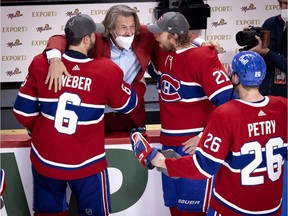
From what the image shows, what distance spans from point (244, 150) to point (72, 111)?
3.24 feet

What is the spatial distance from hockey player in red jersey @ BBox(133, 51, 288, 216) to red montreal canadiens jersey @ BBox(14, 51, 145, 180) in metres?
0.61

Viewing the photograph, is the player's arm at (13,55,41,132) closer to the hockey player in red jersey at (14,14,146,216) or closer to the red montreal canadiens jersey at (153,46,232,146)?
the hockey player in red jersey at (14,14,146,216)

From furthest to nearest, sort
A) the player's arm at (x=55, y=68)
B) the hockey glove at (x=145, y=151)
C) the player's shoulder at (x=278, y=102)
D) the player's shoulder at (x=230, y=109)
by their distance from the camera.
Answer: the player's arm at (x=55, y=68)
the hockey glove at (x=145, y=151)
the player's shoulder at (x=278, y=102)
the player's shoulder at (x=230, y=109)

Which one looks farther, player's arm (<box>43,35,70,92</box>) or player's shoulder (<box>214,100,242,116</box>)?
player's arm (<box>43,35,70,92</box>)

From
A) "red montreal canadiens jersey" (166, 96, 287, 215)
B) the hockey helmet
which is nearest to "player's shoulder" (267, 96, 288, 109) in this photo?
"red montreal canadiens jersey" (166, 96, 287, 215)

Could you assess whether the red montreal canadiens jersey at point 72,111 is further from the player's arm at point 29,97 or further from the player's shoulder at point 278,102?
the player's shoulder at point 278,102

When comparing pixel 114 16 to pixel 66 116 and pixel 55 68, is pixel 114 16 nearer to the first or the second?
pixel 55 68

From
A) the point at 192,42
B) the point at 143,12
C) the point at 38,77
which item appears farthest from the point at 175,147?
the point at 143,12

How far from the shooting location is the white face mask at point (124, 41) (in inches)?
139

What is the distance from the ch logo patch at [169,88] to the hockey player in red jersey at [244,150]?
0.65m

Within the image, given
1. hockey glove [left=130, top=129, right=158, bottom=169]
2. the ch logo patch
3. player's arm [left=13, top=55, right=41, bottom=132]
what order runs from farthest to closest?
the ch logo patch < player's arm [left=13, top=55, right=41, bottom=132] < hockey glove [left=130, top=129, right=158, bottom=169]

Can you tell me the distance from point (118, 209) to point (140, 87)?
851mm

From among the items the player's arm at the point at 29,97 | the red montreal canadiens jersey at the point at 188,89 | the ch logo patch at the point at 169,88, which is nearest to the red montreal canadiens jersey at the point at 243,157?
the red montreal canadiens jersey at the point at 188,89

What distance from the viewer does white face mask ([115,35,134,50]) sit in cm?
353
